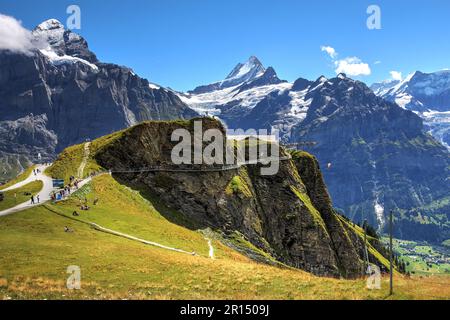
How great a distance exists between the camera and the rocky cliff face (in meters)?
117

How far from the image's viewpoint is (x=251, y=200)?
438ft

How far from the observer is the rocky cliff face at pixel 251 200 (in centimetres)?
11681

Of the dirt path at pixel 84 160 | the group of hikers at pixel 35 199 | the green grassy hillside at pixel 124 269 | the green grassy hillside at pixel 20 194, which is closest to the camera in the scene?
the green grassy hillside at pixel 124 269

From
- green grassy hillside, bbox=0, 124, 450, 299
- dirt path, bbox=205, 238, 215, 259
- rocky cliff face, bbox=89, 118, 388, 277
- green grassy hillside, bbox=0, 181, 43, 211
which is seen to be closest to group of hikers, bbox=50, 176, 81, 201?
green grassy hillside, bbox=0, 124, 450, 299

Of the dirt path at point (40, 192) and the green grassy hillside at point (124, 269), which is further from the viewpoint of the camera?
→ the dirt path at point (40, 192)

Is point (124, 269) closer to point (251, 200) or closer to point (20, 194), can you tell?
point (20, 194)

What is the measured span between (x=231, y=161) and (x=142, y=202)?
4409 centimetres

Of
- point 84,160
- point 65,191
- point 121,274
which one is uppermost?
point 84,160

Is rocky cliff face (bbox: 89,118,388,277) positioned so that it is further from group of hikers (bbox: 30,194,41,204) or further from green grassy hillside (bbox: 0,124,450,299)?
group of hikers (bbox: 30,194,41,204)

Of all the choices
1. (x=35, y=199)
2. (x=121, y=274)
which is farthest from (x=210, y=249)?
(x=121, y=274)

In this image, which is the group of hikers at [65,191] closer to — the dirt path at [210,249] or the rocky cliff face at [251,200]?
the rocky cliff face at [251,200]

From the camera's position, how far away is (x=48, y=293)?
36.8 metres

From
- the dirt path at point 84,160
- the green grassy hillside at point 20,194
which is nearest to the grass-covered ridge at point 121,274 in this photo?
the green grassy hillside at point 20,194
